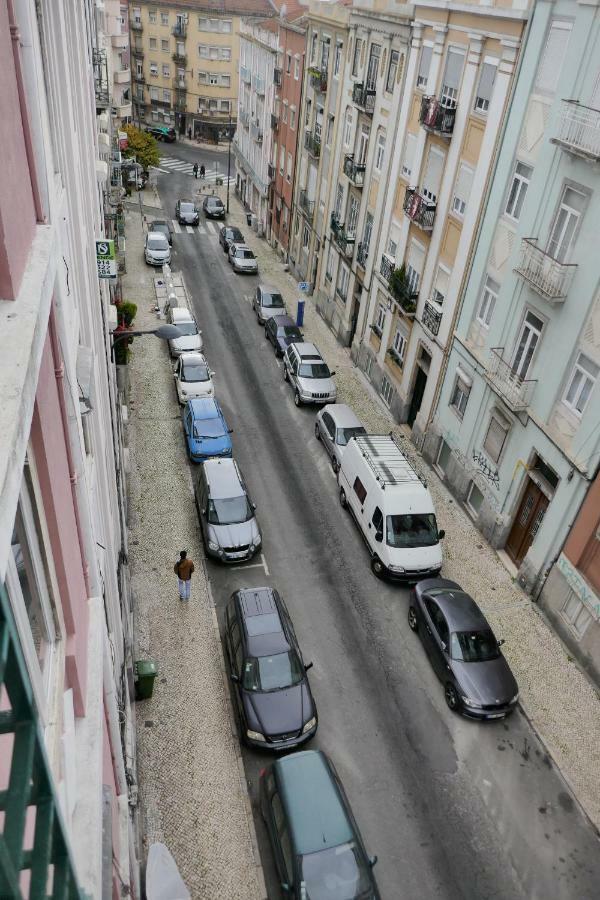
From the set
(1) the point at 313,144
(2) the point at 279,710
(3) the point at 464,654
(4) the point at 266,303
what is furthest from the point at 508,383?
(1) the point at 313,144

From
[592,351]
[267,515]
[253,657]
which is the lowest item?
[267,515]

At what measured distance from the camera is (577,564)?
1630cm

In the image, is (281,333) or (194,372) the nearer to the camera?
(194,372)

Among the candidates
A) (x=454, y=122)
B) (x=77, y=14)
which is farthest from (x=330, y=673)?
(x=454, y=122)

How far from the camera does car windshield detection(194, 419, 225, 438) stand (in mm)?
21984

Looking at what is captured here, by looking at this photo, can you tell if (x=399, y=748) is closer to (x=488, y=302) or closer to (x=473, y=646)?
(x=473, y=646)

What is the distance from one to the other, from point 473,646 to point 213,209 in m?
41.7

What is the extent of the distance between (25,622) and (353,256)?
28.4 metres

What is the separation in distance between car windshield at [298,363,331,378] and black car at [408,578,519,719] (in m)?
12.5

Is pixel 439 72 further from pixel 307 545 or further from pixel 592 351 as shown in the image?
pixel 307 545

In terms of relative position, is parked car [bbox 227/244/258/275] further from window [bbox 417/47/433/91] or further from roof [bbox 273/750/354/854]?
roof [bbox 273/750/354/854]

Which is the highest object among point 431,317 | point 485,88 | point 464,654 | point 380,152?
point 485,88

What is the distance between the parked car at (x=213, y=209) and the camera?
48.5 meters

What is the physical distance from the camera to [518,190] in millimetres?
17859
